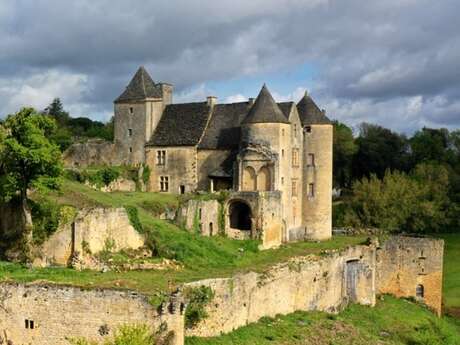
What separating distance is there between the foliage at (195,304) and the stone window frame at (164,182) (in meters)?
21.4


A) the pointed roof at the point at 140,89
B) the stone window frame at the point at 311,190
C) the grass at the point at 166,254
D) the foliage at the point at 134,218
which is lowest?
the grass at the point at 166,254

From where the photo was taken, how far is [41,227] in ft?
94.7

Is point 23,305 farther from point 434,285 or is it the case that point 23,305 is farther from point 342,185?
point 342,185

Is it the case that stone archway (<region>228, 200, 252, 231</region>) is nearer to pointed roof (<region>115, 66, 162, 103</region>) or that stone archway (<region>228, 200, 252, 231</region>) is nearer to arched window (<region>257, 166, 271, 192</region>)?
arched window (<region>257, 166, 271, 192</region>)

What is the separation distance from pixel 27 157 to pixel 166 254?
7921 mm

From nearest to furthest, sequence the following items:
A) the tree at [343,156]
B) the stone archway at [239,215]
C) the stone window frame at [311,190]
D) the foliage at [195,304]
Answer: the foliage at [195,304] → the stone archway at [239,215] → the stone window frame at [311,190] → the tree at [343,156]

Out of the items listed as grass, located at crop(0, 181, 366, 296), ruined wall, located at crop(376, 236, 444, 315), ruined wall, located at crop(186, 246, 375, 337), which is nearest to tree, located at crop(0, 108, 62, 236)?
grass, located at crop(0, 181, 366, 296)

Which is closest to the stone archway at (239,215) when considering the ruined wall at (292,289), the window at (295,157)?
the ruined wall at (292,289)

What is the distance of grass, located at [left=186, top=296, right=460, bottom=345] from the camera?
88.3ft

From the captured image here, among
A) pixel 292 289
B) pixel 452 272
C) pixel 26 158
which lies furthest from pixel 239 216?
pixel 452 272

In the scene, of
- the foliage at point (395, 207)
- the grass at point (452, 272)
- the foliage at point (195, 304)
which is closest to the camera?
the foliage at point (195, 304)

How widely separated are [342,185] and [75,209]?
56924mm

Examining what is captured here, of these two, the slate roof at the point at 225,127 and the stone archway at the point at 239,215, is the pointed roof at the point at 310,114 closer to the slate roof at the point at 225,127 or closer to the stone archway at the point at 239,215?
the slate roof at the point at 225,127

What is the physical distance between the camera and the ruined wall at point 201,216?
36719mm
